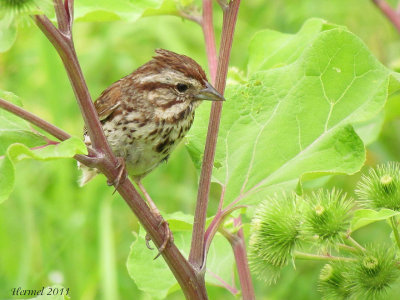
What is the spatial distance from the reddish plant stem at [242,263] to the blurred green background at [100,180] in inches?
49.1

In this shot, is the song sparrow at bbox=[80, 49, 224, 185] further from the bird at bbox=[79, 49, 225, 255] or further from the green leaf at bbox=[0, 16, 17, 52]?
the green leaf at bbox=[0, 16, 17, 52]

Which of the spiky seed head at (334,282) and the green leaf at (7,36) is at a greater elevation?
the green leaf at (7,36)

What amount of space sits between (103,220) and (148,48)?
212 cm

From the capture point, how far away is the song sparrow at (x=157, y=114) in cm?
303

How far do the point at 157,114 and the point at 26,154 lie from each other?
1.34 meters

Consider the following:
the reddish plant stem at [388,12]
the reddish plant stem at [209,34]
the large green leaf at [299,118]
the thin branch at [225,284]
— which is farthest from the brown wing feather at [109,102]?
the reddish plant stem at [388,12]

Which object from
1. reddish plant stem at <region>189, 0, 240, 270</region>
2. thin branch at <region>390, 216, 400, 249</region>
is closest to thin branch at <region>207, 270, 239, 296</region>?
reddish plant stem at <region>189, 0, 240, 270</region>

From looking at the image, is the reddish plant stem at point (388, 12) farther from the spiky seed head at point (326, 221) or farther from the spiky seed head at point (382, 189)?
the spiky seed head at point (326, 221)

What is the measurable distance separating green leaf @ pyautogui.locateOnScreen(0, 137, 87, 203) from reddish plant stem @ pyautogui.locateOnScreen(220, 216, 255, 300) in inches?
30.1

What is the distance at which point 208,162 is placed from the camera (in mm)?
2053

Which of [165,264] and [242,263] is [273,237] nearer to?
[242,263]

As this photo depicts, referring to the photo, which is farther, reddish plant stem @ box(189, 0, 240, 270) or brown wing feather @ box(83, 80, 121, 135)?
brown wing feather @ box(83, 80, 121, 135)

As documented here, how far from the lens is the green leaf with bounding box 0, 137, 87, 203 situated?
1795 millimetres

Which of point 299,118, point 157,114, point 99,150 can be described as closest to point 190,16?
point 157,114
